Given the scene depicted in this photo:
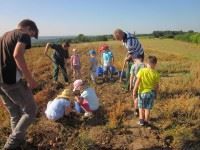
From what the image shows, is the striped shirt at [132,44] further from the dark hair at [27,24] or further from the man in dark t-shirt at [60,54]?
the dark hair at [27,24]

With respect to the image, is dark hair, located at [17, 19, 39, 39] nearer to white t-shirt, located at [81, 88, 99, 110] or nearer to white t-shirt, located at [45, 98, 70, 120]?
white t-shirt, located at [45, 98, 70, 120]

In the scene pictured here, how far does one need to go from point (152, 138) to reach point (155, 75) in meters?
1.28

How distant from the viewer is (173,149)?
7.55 m

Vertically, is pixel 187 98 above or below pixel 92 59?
below

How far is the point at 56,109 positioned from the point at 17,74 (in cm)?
207

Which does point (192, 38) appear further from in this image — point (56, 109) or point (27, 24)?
point (27, 24)

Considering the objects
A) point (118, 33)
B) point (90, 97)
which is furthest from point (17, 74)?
point (118, 33)

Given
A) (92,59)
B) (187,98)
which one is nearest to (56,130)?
(187,98)

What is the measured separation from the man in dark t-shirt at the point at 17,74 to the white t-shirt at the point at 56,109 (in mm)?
1494

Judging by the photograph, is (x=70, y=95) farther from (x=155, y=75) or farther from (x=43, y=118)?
(x=155, y=75)

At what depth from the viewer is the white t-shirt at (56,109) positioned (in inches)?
332

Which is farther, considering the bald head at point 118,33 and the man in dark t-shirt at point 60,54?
the man in dark t-shirt at point 60,54

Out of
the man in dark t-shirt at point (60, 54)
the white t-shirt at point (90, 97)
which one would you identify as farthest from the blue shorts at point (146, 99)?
the man in dark t-shirt at point (60, 54)

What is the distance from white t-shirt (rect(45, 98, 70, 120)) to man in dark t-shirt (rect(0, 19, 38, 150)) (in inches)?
58.8
